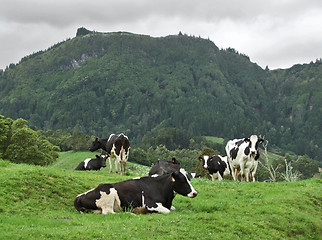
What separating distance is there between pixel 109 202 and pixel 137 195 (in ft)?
4.14

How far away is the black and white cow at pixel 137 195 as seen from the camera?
1625 centimetres

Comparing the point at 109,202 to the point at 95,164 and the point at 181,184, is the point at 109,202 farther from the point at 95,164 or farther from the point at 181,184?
the point at 95,164

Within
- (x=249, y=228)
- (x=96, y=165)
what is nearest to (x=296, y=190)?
(x=249, y=228)

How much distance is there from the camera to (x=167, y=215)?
1598 centimetres

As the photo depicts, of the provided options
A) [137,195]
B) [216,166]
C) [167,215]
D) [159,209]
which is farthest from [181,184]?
[216,166]

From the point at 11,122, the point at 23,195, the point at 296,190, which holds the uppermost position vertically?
the point at 11,122

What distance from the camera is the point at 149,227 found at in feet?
44.8

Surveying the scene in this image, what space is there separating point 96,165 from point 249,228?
3156 cm

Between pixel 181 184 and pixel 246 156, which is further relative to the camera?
pixel 246 156

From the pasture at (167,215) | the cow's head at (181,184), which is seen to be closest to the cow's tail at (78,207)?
the pasture at (167,215)

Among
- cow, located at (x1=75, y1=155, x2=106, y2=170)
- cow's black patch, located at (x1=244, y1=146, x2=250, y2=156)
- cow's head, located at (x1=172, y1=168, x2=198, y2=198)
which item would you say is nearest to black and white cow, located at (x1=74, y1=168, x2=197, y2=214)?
cow's head, located at (x1=172, y1=168, x2=198, y2=198)

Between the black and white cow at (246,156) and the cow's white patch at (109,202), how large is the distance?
49.2ft

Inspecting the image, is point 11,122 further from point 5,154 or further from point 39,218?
point 39,218

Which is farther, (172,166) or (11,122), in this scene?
(11,122)
